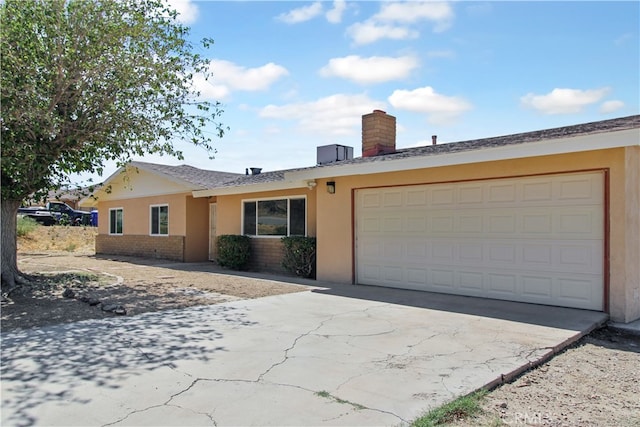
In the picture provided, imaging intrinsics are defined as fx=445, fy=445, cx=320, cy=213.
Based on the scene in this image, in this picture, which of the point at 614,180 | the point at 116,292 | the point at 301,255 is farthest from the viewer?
the point at 301,255

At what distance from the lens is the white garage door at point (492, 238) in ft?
24.6

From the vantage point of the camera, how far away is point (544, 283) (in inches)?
314

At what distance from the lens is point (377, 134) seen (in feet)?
43.8

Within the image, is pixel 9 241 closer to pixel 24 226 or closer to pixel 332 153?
pixel 332 153

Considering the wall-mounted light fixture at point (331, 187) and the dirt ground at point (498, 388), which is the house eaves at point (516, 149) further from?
the dirt ground at point (498, 388)

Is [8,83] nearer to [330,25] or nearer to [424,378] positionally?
[330,25]

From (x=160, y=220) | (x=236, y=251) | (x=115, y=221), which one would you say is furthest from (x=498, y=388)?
(x=115, y=221)

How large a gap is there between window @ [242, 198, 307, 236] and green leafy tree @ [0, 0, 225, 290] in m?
3.84

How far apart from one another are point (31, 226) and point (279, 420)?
81.6ft

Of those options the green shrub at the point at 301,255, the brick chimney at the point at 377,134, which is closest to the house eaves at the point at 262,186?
the green shrub at the point at 301,255

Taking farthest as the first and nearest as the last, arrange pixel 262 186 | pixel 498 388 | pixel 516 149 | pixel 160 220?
pixel 160 220 < pixel 262 186 < pixel 516 149 < pixel 498 388

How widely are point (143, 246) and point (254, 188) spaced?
8.25 meters

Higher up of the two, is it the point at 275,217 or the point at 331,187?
the point at 331,187

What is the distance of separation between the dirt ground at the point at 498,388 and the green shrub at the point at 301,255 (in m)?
1.23
